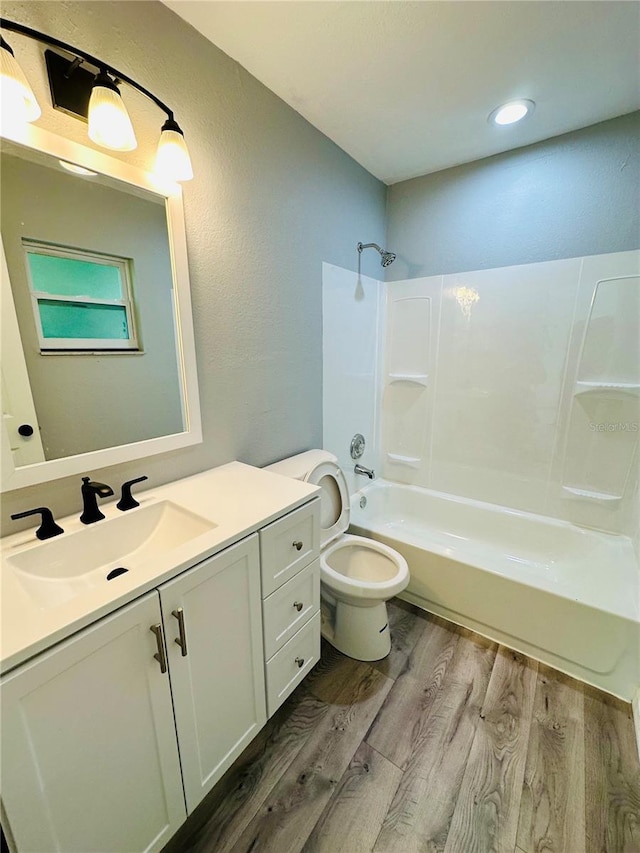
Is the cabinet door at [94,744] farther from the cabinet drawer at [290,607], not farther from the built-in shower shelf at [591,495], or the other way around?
the built-in shower shelf at [591,495]

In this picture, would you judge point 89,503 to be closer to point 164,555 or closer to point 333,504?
point 164,555

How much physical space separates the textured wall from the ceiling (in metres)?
0.14

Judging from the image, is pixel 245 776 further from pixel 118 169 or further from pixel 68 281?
pixel 118 169

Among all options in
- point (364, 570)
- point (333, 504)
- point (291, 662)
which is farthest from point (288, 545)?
point (364, 570)

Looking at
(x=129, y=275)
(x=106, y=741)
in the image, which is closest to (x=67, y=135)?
(x=129, y=275)

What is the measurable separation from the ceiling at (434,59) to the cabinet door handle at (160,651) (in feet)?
5.88

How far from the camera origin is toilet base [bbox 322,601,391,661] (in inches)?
61.4

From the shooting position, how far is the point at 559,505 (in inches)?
79.6

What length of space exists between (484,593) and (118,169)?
7.29 ft

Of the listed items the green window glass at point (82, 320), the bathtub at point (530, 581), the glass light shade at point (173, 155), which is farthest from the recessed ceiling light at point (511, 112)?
the bathtub at point (530, 581)

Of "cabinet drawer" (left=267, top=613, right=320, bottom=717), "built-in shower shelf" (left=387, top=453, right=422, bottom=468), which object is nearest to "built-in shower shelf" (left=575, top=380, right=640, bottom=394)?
"built-in shower shelf" (left=387, top=453, right=422, bottom=468)

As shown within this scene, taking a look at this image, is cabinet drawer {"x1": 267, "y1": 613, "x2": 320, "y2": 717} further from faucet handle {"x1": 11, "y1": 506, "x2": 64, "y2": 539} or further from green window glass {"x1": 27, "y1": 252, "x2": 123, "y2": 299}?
green window glass {"x1": 27, "y1": 252, "x2": 123, "y2": 299}

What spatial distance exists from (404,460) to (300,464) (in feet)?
3.75

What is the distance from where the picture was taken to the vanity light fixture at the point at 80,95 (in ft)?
2.49
